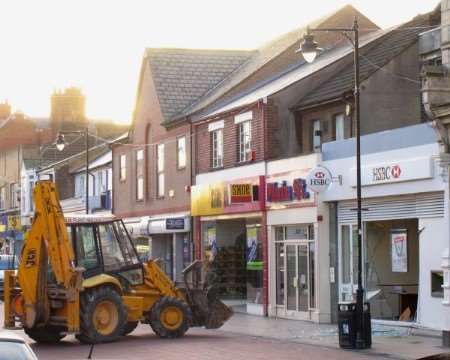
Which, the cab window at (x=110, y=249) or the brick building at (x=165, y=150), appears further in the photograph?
the brick building at (x=165, y=150)

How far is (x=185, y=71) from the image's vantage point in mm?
41969

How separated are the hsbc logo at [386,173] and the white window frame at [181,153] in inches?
555

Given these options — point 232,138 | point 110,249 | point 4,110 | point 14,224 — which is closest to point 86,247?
point 110,249

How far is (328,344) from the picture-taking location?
21.9 m

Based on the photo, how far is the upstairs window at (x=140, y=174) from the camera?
42.8m

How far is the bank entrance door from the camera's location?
2853cm

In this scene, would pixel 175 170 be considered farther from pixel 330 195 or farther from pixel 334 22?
pixel 330 195

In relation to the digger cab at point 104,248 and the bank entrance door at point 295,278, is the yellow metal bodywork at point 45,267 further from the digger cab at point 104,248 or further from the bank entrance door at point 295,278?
the bank entrance door at point 295,278

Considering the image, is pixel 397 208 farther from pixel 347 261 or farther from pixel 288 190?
pixel 288 190

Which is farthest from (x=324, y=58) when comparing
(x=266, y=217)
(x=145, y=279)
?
(x=145, y=279)

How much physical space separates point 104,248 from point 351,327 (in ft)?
20.7

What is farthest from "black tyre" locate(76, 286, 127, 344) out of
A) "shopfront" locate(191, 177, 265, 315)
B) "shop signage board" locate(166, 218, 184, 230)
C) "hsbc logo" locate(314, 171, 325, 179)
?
"shop signage board" locate(166, 218, 184, 230)

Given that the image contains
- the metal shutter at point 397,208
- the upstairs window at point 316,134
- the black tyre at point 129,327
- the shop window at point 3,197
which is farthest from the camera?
the shop window at point 3,197

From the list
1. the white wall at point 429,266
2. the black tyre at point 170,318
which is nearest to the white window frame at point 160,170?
the black tyre at point 170,318
